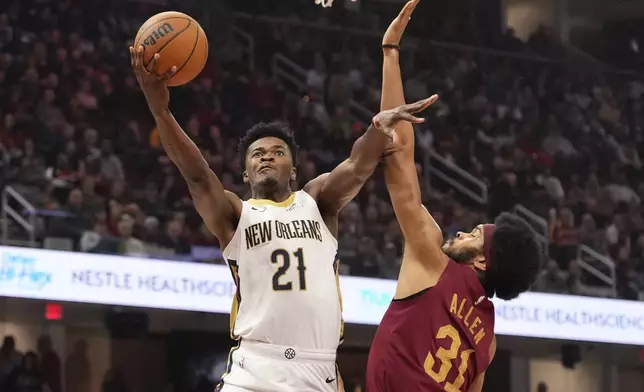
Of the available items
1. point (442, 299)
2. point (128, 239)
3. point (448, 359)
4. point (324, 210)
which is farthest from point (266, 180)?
point (128, 239)

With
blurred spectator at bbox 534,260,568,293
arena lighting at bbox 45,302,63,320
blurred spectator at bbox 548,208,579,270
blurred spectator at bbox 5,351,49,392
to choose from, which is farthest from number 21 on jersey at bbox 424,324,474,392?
blurred spectator at bbox 548,208,579,270

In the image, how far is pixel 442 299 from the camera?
A: 480cm

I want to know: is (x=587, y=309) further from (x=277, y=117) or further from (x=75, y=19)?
(x=75, y=19)

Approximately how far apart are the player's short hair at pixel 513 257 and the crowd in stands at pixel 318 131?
7.02 meters

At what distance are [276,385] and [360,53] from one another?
46.1 ft

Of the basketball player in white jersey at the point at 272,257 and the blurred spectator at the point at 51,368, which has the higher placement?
the blurred spectator at the point at 51,368

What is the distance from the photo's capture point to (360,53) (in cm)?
1845

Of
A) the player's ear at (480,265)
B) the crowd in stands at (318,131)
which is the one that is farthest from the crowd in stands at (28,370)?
the player's ear at (480,265)

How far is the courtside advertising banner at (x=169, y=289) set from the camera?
11.0 meters

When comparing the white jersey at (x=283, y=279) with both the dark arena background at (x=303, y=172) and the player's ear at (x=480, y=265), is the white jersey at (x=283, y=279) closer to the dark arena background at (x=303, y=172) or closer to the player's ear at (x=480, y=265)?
the player's ear at (x=480, y=265)

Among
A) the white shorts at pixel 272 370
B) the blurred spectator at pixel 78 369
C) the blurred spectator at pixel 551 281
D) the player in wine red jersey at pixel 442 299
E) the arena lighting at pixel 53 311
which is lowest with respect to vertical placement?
the white shorts at pixel 272 370

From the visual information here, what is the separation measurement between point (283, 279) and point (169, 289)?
23.1 feet

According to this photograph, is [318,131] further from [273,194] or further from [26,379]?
[273,194]

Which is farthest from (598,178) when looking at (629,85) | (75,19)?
(75,19)
